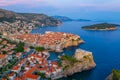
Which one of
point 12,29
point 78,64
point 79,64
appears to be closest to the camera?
point 78,64

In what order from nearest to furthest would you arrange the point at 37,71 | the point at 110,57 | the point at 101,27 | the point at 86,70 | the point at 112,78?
the point at 112,78 < the point at 37,71 < the point at 86,70 < the point at 110,57 < the point at 101,27

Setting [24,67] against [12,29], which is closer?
[24,67]

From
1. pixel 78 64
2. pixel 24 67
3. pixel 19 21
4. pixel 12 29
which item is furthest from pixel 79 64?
pixel 19 21

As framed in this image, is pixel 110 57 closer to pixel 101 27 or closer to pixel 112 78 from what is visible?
pixel 112 78

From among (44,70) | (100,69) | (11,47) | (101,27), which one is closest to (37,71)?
(44,70)

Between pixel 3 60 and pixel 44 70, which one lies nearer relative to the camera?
pixel 44 70

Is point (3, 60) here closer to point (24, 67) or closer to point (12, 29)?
point (24, 67)

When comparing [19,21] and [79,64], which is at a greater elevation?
[79,64]

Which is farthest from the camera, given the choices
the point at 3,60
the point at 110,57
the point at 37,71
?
the point at 110,57

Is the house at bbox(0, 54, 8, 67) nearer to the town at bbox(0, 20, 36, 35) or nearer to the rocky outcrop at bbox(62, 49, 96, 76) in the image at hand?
the rocky outcrop at bbox(62, 49, 96, 76)
